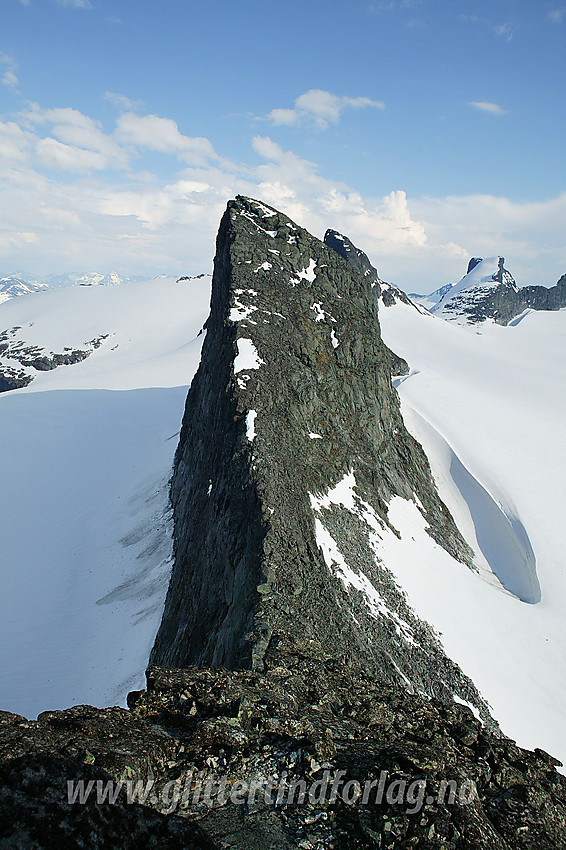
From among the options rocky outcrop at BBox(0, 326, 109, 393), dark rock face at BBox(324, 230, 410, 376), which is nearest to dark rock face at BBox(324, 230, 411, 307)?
dark rock face at BBox(324, 230, 410, 376)

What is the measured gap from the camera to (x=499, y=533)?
1211 inches

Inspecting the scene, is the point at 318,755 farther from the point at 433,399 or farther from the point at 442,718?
the point at 433,399

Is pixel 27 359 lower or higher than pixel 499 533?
higher

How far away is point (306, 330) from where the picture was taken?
2361 cm

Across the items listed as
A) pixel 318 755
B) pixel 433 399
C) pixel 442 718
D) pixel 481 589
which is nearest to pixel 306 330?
pixel 481 589

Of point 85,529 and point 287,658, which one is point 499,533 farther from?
point 85,529

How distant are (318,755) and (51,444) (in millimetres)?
41667

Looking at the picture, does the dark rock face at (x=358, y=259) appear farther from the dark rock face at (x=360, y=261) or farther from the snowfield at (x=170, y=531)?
the snowfield at (x=170, y=531)

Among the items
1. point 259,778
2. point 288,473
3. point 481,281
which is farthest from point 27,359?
point 481,281

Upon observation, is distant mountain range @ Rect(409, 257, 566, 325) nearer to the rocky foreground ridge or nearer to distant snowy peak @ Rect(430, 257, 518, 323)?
distant snowy peak @ Rect(430, 257, 518, 323)

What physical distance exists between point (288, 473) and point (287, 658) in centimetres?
778

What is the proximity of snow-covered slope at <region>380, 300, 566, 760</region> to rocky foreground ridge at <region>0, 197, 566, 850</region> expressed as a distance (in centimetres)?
201

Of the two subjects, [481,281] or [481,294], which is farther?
Answer: [481,281]

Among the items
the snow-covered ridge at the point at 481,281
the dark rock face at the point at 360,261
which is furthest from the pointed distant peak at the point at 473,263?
the dark rock face at the point at 360,261
